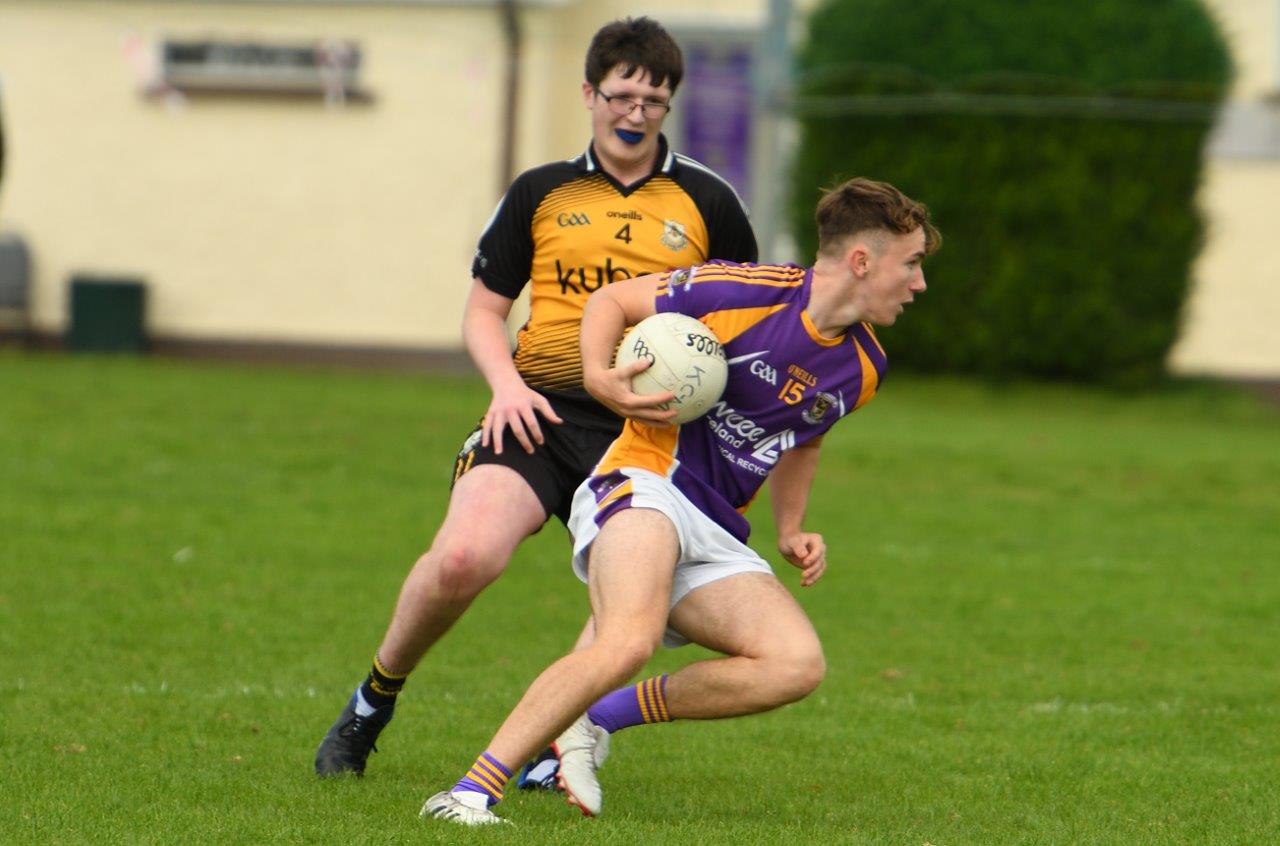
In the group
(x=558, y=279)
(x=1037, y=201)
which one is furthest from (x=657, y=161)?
(x=1037, y=201)

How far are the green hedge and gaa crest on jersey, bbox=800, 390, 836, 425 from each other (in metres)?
14.7

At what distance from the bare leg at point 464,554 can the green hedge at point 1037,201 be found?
48.4 feet

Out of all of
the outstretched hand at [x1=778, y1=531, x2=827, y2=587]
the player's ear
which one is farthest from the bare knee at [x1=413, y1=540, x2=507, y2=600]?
the player's ear

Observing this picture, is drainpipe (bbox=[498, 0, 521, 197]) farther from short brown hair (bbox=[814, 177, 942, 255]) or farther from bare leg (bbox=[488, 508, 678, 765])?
bare leg (bbox=[488, 508, 678, 765])

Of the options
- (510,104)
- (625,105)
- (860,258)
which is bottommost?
(510,104)

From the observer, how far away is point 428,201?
2200 centimetres

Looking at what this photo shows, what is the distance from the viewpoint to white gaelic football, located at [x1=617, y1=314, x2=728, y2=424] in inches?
212

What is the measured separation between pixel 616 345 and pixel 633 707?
3.49 ft

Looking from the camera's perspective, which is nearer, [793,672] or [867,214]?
[793,672]

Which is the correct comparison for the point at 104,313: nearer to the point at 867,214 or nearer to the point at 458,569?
the point at 458,569

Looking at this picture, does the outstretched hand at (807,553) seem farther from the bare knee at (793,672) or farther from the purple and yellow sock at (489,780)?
the purple and yellow sock at (489,780)

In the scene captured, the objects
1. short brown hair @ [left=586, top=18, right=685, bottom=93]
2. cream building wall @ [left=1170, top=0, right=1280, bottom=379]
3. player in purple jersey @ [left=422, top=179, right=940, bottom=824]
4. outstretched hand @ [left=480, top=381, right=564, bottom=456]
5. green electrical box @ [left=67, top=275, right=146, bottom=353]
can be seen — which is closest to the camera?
player in purple jersey @ [left=422, top=179, right=940, bottom=824]

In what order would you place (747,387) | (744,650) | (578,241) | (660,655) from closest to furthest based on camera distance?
(744,650)
(747,387)
(578,241)
(660,655)

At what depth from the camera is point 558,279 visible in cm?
623
